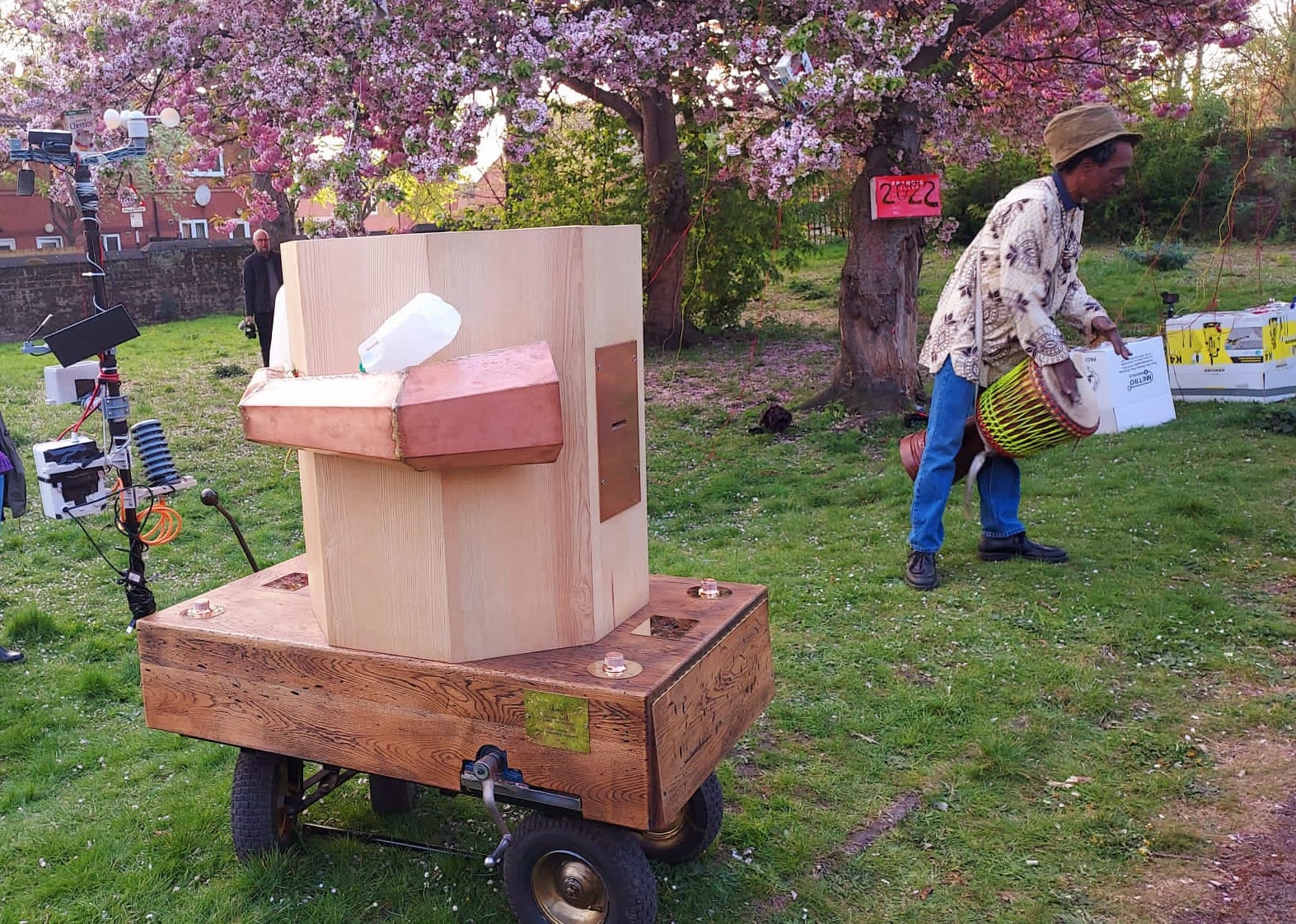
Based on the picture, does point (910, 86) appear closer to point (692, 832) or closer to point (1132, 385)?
point (1132, 385)

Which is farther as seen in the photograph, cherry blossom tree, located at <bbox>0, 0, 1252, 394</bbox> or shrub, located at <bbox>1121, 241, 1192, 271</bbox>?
shrub, located at <bbox>1121, 241, 1192, 271</bbox>

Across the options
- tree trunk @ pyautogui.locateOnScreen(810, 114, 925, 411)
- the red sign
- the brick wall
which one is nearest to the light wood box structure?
the red sign

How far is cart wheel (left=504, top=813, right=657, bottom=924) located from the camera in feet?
7.41

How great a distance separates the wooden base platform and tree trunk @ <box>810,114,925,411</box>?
5758 millimetres

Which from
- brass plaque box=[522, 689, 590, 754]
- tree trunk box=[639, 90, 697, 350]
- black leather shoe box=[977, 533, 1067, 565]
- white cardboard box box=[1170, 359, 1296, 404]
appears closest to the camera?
brass plaque box=[522, 689, 590, 754]

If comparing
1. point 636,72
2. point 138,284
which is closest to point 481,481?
point 636,72

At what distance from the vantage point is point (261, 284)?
11.0 m

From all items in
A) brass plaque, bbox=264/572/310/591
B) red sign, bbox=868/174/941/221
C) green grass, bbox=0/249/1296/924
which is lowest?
green grass, bbox=0/249/1296/924

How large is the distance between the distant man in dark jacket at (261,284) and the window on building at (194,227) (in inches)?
801

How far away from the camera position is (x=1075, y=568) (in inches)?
188

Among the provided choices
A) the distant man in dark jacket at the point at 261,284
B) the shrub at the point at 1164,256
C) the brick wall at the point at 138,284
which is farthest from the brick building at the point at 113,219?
the shrub at the point at 1164,256

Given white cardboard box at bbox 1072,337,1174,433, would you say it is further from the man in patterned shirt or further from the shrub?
the shrub

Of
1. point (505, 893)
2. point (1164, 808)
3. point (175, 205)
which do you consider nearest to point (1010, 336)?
point (1164, 808)

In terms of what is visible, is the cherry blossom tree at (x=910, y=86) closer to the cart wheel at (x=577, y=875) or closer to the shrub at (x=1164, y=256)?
the shrub at (x=1164, y=256)
